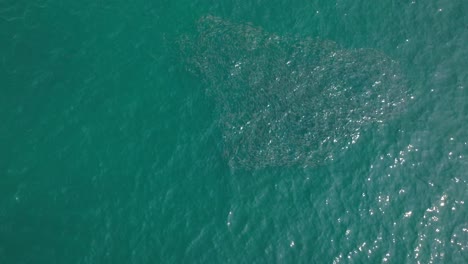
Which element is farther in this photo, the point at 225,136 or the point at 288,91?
the point at 288,91

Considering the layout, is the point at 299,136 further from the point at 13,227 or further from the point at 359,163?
the point at 13,227

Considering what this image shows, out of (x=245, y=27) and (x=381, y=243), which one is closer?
(x=381, y=243)

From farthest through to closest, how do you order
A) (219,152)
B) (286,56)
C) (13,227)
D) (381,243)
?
(286,56)
(219,152)
(13,227)
(381,243)

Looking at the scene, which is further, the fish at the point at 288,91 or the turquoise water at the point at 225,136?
the fish at the point at 288,91

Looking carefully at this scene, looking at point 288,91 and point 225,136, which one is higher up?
point 288,91

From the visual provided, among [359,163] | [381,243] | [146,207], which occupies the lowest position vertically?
[146,207]

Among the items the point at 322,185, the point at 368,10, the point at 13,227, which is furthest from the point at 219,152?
the point at 368,10

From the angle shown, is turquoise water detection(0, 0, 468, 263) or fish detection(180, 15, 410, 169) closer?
turquoise water detection(0, 0, 468, 263)

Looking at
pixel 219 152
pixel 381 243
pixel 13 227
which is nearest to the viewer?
pixel 381 243
